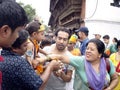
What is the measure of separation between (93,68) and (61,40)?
0.72m

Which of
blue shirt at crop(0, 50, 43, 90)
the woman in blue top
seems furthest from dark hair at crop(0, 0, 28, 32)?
the woman in blue top

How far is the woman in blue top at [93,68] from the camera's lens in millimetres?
4180

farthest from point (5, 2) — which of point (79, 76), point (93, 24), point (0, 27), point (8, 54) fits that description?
point (93, 24)

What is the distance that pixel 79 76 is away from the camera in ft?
14.1

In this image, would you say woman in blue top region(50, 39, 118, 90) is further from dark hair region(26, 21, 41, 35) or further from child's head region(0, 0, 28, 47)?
child's head region(0, 0, 28, 47)

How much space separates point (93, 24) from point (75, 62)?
10446 millimetres

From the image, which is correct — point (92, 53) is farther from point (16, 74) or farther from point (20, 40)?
point (16, 74)

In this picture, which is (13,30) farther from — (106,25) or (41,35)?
(106,25)

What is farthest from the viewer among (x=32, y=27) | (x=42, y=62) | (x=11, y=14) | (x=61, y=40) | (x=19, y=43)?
(x=61, y=40)

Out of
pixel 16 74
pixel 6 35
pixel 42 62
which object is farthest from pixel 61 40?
pixel 6 35

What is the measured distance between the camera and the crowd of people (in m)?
1.96

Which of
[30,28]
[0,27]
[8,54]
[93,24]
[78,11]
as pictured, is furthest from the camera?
[78,11]

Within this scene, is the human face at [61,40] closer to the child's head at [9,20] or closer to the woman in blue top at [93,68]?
the woman in blue top at [93,68]

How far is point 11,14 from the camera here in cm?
192
